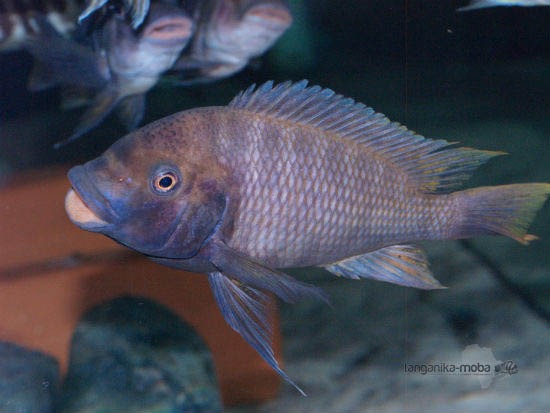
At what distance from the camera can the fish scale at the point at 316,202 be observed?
117 centimetres

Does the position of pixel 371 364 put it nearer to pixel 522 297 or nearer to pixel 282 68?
pixel 522 297

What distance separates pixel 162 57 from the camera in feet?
5.59

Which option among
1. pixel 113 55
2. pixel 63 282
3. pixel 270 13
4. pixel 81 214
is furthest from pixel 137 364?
pixel 270 13

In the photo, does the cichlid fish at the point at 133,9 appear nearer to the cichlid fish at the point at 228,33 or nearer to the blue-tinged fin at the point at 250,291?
the cichlid fish at the point at 228,33

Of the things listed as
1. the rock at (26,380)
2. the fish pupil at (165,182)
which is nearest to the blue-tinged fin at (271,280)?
the fish pupil at (165,182)

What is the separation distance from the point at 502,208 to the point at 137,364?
1.55m

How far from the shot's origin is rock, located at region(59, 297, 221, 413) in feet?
6.12

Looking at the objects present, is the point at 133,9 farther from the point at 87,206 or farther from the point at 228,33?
the point at 87,206

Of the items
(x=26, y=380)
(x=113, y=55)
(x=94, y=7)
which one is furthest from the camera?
(x=26, y=380)

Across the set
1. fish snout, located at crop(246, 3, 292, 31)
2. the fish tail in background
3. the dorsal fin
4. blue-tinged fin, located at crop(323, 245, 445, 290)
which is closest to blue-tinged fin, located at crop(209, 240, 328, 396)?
blue-tinged fin, located at crop(323, 245, 445, 290)

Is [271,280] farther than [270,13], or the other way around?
[270,13]

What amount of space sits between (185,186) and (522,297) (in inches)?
84.0

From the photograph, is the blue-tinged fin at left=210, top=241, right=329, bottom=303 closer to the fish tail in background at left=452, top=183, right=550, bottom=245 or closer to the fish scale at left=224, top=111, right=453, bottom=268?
the fish scale at left=224, top=111, right=453, bottom=268

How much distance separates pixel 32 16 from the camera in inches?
68.7
